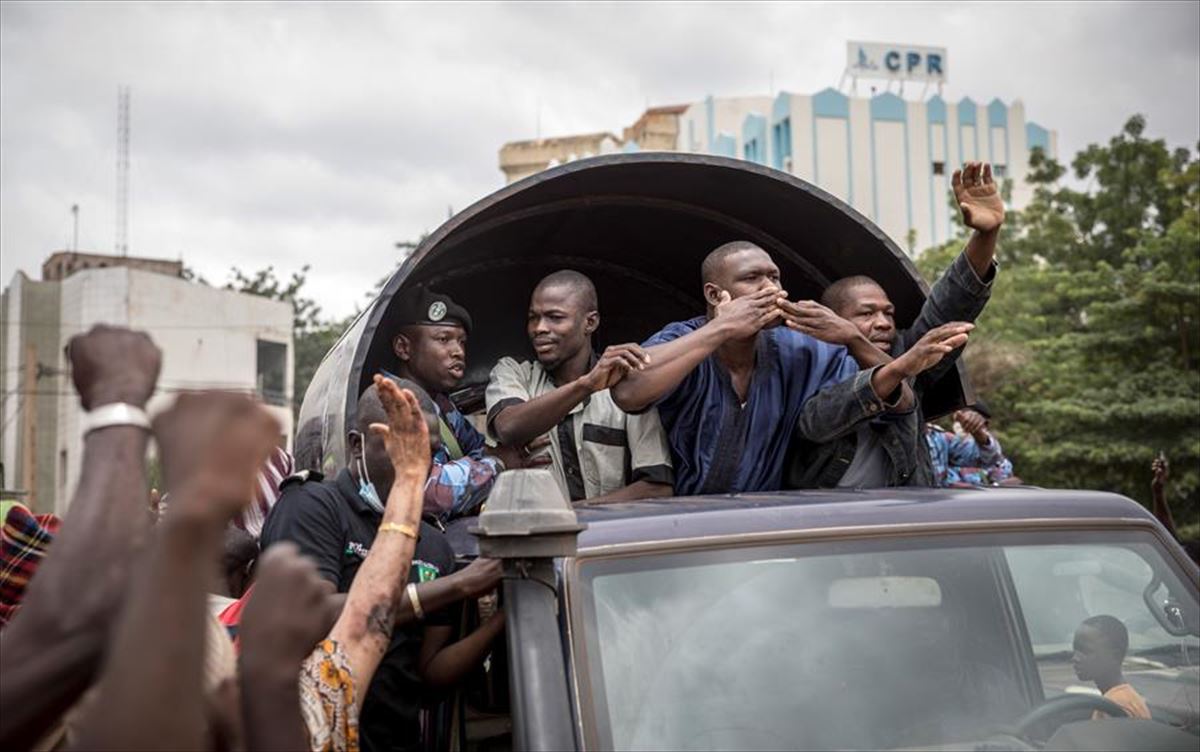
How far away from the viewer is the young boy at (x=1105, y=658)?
96.1 inches

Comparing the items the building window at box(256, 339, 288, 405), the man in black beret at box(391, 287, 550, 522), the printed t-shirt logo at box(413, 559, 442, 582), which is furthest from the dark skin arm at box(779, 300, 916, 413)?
the building window at box(256, 339, 288, 405)

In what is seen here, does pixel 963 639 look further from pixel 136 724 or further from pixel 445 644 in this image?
pixel 136 724

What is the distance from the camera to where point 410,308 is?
14.2 feet

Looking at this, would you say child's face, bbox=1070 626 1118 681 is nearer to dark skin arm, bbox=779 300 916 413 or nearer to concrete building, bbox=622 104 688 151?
dark skin arm, bbox=779 300 916 413

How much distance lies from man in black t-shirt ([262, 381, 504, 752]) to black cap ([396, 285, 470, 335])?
117 centimetres

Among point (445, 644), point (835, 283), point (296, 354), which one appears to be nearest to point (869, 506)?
point (445, 644)

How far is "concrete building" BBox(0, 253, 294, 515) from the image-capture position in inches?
1110

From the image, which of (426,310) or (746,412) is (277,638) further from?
(426,310)

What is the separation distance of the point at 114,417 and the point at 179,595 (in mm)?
A: 414

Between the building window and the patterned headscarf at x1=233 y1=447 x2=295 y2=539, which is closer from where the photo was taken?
the patterned headscarf at x1=233 y1=447 x2=295 y2=539

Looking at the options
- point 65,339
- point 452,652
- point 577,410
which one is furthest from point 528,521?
point 65,339

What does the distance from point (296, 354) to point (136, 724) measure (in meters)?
36.5

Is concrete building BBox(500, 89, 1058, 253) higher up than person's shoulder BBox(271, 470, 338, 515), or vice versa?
concrete building BBox(500, 89, 1058, 253)

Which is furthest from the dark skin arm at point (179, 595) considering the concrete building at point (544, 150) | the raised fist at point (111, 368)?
the concrete building at point (544, 150)
